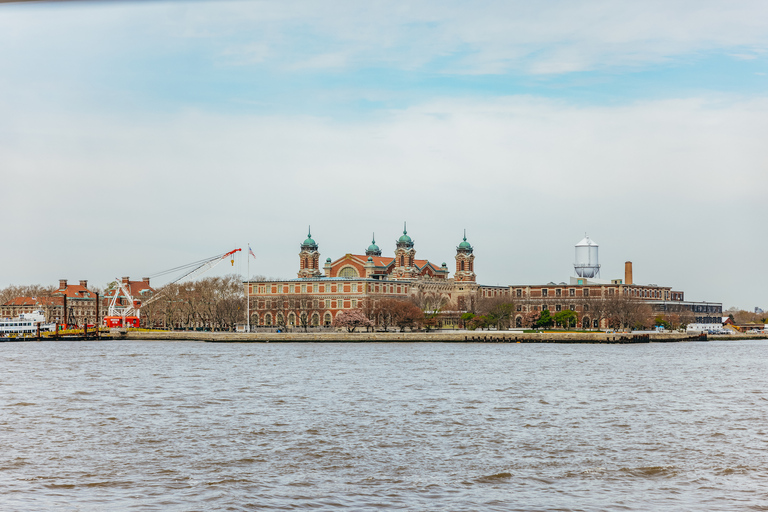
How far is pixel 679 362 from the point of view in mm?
55344

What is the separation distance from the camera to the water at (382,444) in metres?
15.4

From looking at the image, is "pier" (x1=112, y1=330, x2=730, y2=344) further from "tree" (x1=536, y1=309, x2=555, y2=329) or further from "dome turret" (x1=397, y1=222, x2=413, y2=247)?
"dome turret" (x1=397, y1=222, x2=413, y2=247)

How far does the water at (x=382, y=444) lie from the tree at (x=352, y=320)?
69.2 m

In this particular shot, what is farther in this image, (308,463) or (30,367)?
(30,367)

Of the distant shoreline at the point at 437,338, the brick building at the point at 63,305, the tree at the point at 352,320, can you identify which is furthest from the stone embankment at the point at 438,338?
the brick building at the point at 63,305

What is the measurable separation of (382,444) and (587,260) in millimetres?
119532

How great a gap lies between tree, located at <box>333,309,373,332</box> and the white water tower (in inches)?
1633

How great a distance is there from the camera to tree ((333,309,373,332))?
354 ft

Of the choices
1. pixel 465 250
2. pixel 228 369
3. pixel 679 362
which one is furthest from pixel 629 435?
pixel 465 250

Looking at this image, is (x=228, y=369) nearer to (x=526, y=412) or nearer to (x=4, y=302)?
(x=526, y=412)

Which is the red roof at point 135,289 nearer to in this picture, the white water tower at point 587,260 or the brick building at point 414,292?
the brick building at point 414,292

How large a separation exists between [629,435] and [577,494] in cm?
686

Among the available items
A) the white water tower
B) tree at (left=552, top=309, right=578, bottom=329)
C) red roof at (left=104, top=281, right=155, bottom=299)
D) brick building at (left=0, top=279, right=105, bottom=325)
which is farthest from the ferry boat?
the white water tower

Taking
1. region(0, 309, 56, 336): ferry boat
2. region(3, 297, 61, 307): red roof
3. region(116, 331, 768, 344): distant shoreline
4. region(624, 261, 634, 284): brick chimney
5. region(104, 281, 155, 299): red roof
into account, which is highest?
region(624, 261, 634, 284): brick chimney
